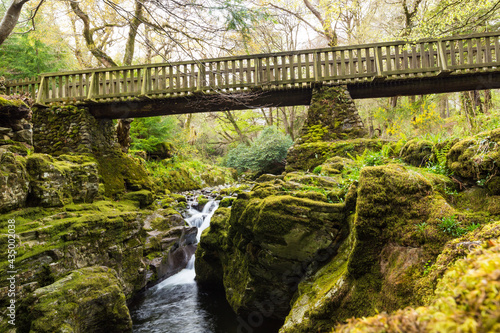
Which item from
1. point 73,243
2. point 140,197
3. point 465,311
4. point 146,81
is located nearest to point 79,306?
point 73,243

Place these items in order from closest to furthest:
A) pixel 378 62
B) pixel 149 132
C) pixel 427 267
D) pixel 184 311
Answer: pixel 427 267 → pixel 184 311 → pixel 378 62 → pixel 149 132

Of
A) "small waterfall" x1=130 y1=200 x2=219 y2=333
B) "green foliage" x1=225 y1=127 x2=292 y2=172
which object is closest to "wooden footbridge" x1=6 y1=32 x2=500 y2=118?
"small waterfall" x1=130 y1=200 x2=219 y2=333

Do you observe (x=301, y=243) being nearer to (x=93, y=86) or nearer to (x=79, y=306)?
(x=79, y=306)

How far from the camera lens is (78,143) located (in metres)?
9.88

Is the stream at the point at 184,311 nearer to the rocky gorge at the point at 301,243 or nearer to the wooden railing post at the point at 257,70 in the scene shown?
the rocky gorge at the point at 301,243

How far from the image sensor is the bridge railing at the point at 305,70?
8.76 m

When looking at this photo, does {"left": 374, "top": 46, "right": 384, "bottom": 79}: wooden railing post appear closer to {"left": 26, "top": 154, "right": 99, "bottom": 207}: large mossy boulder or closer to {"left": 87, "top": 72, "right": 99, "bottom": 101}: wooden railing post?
{"left": 26, "top": 154, "right": 99, "bottom": 207}: large mossy boulder

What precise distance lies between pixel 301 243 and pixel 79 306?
3.67 meters

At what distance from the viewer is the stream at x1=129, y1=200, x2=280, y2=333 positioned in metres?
5.54

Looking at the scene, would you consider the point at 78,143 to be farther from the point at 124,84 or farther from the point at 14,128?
the point at 14,128

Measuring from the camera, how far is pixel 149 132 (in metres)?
17.1

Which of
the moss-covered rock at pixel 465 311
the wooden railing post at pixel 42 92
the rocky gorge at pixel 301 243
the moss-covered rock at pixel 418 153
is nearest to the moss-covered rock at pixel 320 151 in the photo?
the rocky gorge at pixel 301 243

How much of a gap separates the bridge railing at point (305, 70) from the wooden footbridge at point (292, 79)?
27mm

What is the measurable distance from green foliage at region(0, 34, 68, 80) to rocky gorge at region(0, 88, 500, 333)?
1008 centimetres
